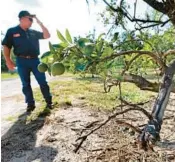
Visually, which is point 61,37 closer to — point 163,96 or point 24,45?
point 163,96

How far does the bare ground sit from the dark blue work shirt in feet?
3.39

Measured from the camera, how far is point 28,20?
18.1 ft

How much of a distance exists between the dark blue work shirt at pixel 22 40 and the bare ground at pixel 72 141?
40.7 inches

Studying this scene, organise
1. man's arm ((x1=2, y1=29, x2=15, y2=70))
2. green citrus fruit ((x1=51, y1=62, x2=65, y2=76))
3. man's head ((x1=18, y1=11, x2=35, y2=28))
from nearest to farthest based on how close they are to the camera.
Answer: green citrus fruit ((x1=51, y1=62, x2=65, y2=76)) → man's head ((x1=18, y1=11, x2=35, y2=28)) → man's arm ((x1=2, y1=29, x2=15, y2=70))

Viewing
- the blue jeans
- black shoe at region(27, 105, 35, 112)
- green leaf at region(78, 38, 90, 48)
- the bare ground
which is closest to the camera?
green leaf at region(78, 38, 90, 48)

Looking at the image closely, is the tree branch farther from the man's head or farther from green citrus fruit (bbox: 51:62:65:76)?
the man's head

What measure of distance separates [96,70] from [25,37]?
4.23 meters

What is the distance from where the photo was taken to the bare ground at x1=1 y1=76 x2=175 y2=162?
9.21 feet

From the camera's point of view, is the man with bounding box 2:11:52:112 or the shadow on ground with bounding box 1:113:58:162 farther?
the man with bounding box 2:11:52:112

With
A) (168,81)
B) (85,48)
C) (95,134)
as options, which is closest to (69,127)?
(95,134)

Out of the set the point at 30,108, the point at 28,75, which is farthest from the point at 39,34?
the point at 30,108

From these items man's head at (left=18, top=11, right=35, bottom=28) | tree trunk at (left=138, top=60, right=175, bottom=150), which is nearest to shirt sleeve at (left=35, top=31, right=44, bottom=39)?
man's head at (left=18, top=11, right=35, bottom=28)

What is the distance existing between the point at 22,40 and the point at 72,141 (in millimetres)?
2380

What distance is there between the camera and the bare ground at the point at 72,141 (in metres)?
2.81
